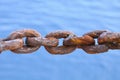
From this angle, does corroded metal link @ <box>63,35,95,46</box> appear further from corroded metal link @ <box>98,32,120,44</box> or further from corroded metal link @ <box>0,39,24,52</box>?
corroded metal link @ <box>0,39,24,52</box>

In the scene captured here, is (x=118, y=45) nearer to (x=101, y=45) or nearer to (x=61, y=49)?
(x=101, y=45)

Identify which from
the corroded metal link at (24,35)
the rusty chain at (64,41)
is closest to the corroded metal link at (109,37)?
the rusty chain at (64,41)

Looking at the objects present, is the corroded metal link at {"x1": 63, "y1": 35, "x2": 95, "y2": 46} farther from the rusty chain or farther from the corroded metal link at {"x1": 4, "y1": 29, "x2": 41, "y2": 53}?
the corroded metal link at {"x1": 4, "y1": 29, "x2": 41, "y2": 53}

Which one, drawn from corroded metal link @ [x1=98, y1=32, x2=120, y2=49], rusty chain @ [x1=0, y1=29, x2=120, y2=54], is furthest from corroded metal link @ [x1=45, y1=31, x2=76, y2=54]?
corroded metal link @ [x1=98, y1=32, x2=120, y2=49]

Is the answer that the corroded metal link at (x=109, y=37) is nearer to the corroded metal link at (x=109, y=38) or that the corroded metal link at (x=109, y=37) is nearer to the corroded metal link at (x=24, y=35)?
the corroded metal link at (x=109, y=38)

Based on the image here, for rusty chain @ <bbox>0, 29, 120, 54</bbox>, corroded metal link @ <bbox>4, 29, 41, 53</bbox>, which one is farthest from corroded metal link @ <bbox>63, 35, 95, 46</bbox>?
corroded metal link @ <bbox>4, 29, 41, 53</bbox>

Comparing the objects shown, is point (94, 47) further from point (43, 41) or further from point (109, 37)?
point (43, 41)

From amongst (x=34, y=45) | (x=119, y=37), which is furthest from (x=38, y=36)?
(x=119, y=37)

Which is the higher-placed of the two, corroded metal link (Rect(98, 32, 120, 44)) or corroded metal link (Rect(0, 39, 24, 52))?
corroded metal link (Rect(98, 32, 120, 44))
